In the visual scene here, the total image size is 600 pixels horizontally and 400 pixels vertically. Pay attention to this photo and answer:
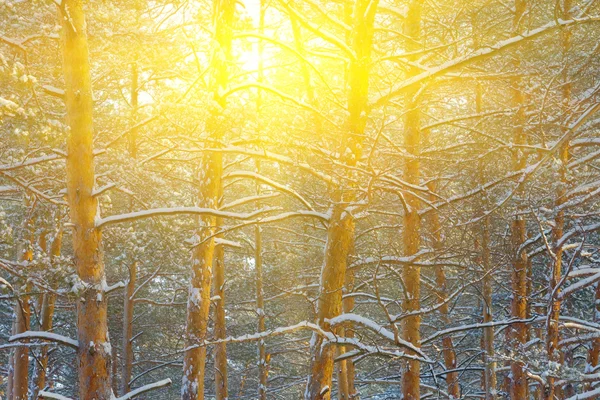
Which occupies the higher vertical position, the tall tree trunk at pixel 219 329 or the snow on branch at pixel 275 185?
the snow on branch at pixel 275 185

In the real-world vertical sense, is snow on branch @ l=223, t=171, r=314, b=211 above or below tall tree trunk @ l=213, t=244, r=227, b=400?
above

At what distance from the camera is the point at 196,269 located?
9.36 meters

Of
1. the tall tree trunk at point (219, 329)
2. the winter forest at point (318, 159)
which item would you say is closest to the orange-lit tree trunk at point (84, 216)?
the winter forest at point (318, 159)

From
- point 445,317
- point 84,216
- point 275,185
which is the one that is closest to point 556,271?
point 445,317

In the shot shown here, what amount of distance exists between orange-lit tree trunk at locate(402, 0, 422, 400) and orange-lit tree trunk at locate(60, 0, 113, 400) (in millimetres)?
4878

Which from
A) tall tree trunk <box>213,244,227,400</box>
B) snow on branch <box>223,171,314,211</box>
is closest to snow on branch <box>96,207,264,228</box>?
snow on branch <box>223,171,314,211</box>

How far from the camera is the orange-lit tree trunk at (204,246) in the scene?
904cm

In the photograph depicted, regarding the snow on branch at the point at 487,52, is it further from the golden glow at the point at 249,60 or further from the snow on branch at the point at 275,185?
the golden glow at the point at 249,60

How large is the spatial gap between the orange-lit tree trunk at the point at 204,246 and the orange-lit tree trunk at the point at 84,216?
1.99 metres

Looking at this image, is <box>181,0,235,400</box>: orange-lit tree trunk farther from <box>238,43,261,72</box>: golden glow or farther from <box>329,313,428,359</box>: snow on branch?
<box>329,313,428,359</box>: snow on branch

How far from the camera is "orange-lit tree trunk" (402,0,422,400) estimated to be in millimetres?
9211

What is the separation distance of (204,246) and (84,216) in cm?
241

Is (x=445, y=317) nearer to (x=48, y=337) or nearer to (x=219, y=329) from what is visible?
(x=219, y=329)

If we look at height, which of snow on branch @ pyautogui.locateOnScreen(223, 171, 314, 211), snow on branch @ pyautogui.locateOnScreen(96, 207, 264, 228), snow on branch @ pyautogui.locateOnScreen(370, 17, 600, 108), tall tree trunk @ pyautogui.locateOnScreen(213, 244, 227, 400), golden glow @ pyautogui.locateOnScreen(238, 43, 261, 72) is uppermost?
golden glow @ pyautogui.locateOnScreen(238, 43, 261, 72)
